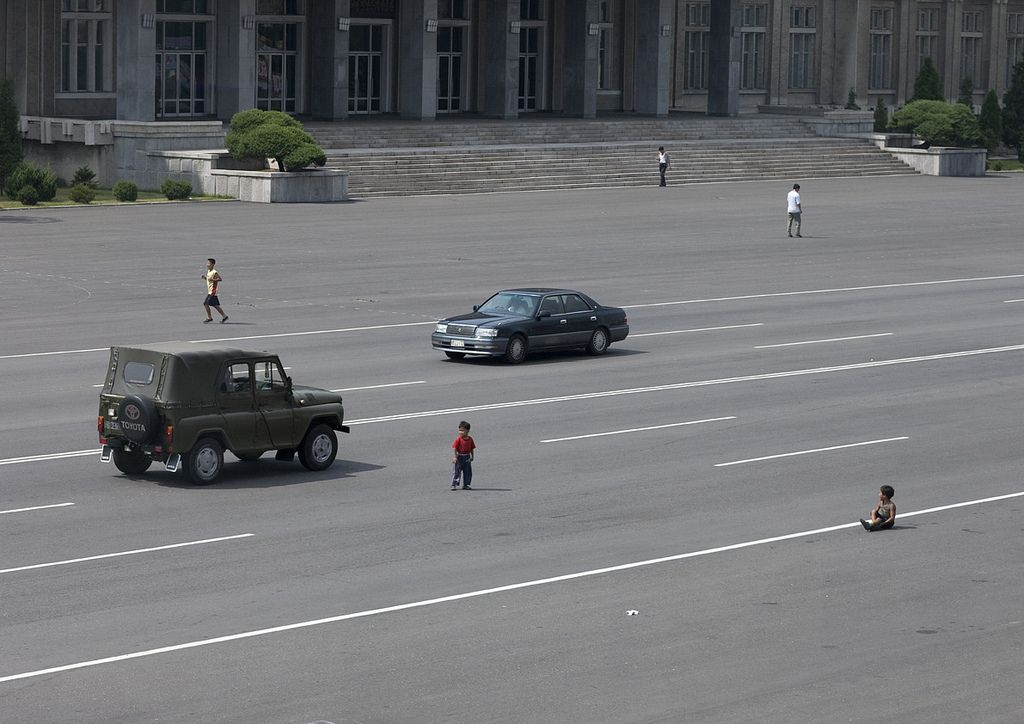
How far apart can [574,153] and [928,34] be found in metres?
41.9

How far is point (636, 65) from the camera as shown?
8700cm

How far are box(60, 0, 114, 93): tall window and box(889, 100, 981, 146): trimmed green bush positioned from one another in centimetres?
3602

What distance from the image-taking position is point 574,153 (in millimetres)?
70188

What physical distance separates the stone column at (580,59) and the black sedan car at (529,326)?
52128 mm

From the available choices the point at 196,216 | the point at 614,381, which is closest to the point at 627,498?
the point at 614,381

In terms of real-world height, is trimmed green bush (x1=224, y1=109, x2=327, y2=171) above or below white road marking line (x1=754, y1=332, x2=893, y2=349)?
above

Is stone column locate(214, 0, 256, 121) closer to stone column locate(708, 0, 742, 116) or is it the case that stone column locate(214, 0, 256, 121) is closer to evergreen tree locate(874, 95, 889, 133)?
stone column locate(708, 0, 742, 116)

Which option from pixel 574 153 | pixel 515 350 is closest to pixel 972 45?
pixel 574 153

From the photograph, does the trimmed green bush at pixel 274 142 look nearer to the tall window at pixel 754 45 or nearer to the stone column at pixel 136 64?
the stone column at pixel 136 64

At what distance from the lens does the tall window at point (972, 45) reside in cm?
10575

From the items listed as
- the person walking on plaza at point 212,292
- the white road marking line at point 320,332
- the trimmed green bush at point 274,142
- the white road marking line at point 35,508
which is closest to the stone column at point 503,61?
the trimmed green bush at point 274,142

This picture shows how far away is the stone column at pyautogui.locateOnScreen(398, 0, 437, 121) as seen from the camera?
7619 cm

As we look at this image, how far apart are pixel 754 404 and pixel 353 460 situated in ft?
24.9

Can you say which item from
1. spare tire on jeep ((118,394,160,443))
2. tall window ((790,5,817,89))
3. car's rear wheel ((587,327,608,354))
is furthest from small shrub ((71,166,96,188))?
tall window ((790,5,817,89))
